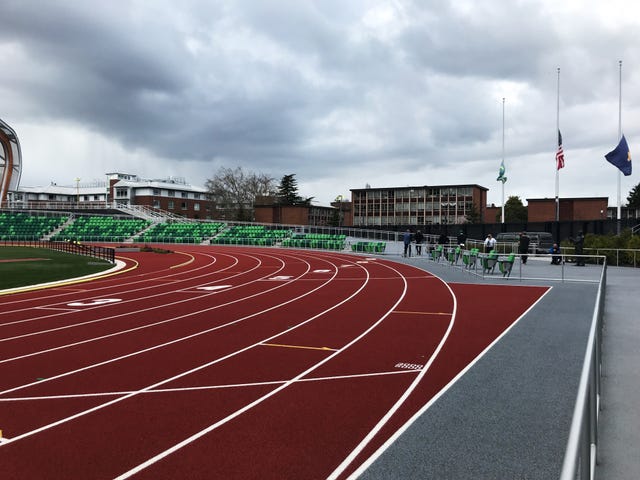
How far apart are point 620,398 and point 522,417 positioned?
152 cm

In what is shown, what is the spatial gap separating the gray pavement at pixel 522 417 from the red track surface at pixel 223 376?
36 cm

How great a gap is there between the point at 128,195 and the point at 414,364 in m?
103

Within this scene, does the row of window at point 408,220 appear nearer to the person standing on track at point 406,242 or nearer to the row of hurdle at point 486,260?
the person standing on track at point 406,242

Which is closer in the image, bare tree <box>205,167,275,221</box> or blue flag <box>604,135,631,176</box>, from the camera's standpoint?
blue flag <box>604,135,631,176</box>

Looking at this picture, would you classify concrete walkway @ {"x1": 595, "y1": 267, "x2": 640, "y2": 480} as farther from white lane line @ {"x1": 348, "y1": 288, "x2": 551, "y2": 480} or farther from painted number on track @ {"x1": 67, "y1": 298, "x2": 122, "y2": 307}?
painted number on track @ {"x1": 67, "y1": 298, "x2": 122, "y2": 307}

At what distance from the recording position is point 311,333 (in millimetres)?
10086

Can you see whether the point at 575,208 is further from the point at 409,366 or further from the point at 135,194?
the point at 135,194

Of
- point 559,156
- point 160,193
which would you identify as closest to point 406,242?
point 559,156

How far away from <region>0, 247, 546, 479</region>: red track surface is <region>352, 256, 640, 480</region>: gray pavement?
1.18ft

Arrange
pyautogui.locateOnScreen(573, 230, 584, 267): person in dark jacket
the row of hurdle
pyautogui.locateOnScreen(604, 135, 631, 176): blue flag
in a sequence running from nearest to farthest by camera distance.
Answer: the row of hurdle
pyautogui.locateOnScreen(573, 230, 584, 267): person in dark jacket
pyautogui.locateOnScreen(604, 135, 631, 176): blue flag

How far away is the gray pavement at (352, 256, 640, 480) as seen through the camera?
442 cm

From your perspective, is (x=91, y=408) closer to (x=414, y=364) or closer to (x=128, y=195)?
(x=414, y=364)

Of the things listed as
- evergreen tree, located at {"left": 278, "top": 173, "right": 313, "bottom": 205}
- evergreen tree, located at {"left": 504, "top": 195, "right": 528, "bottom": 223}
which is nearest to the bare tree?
evergreen tree, located at {"left": 278, "top": 173, "right": 313, "bottom": 205}

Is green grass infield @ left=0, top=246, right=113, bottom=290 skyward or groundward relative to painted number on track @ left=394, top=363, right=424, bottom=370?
skyward
